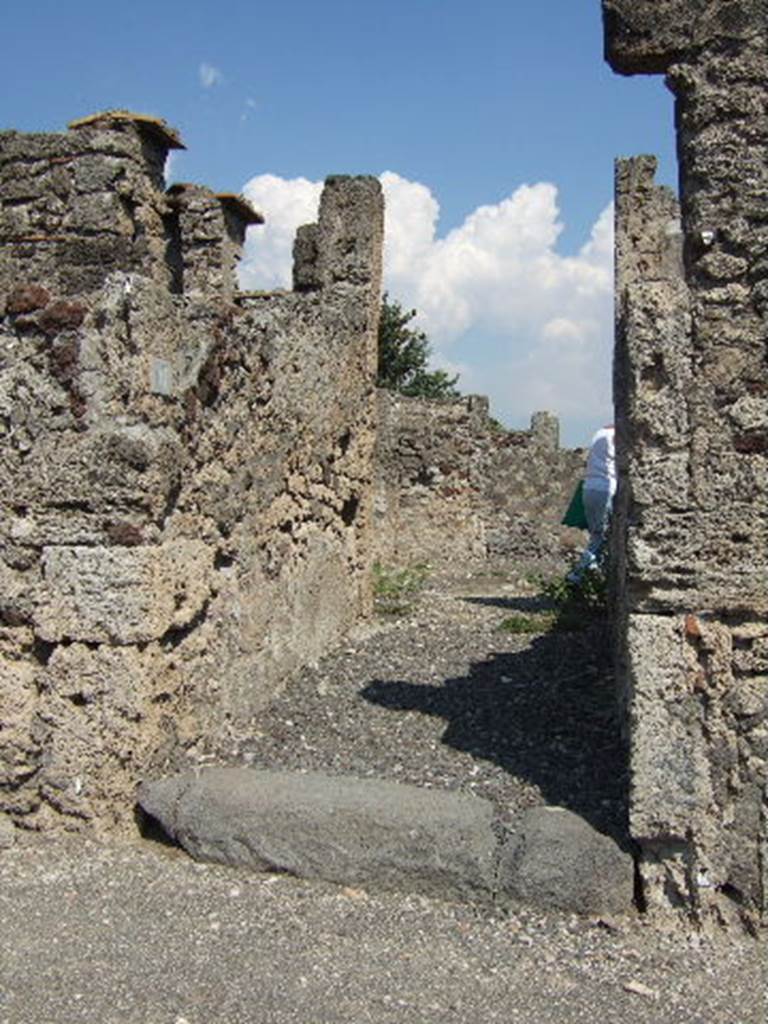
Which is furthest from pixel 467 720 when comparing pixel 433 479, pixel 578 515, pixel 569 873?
pixel 433 479

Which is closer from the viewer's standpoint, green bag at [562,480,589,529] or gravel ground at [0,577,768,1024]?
gravel ground at [0,577,768,1024]

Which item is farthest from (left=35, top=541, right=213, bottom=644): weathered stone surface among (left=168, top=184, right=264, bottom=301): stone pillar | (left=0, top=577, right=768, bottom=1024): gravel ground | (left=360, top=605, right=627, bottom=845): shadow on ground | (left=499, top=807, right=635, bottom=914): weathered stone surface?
(left=168, top=184, right=264, bottom=301): stone pillar

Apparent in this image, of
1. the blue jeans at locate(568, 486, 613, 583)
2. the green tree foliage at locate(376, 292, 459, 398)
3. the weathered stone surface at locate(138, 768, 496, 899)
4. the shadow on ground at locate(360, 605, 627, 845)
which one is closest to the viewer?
the weathered stone surface at locate(138, 768, 496, 899)

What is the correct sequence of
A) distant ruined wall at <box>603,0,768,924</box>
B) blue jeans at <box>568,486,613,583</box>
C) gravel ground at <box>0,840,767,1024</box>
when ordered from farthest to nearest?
blue jeans at <box>568,486,613,583</box>
distant ruined wall at <box>603,0,768,924</box>
gravel ground at <box>0,840,767,1024</box>

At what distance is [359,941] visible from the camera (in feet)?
10.9

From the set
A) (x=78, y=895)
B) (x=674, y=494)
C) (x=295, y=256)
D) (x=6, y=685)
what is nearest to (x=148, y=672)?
(x=6, y=685)

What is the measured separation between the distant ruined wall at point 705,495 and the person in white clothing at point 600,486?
5.02 metres

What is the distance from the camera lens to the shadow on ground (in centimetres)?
399

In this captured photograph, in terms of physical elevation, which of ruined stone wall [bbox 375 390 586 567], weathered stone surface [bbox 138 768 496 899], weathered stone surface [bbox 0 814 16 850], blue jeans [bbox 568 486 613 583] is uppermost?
ruined stone wall [bbox 375 390 586 567]

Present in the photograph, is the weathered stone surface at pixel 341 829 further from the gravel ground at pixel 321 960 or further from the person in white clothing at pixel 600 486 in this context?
the person in white clothing at pixel 600 486

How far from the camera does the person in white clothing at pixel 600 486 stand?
8.64m

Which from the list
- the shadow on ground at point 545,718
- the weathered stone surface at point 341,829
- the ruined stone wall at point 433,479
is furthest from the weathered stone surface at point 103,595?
the ruined stone wall at point 433,479

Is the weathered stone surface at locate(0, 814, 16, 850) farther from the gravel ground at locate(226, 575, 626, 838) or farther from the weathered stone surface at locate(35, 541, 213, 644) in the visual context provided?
the gravel ground at locate(226, 575, 626, 838)

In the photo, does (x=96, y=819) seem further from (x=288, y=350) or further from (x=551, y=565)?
(x=551, y=565)
